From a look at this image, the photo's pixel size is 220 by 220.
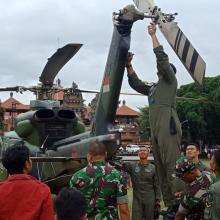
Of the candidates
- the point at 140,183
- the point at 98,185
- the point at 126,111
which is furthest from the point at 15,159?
the point at 126,111

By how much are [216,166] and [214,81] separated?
5957cm

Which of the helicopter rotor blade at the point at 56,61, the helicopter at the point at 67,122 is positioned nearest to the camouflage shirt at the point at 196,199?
the helicopter at the point at 67,122

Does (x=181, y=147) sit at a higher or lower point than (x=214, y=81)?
lower

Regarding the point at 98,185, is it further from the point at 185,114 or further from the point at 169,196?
the point at 185,114

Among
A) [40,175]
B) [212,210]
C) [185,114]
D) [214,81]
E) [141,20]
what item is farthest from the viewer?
[214,81]

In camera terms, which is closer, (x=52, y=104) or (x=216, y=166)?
(x=216, y=166)

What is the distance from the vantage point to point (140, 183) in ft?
24.1

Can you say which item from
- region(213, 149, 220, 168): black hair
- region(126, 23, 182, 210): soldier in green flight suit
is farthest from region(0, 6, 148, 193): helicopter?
region(213, 149, 220, 168): black hair

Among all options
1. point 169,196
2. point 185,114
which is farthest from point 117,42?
point 185,114

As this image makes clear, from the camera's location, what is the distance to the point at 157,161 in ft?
20.1

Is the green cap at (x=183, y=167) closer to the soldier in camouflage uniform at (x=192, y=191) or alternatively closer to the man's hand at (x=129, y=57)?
the soldier in camouflage uniform at (x=192, y=191)

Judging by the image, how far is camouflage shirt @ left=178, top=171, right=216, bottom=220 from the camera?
4.57 metres

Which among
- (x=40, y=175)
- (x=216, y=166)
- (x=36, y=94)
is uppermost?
(x=36, y=94)

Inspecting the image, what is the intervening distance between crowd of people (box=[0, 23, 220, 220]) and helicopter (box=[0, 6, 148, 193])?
16.3 inches
